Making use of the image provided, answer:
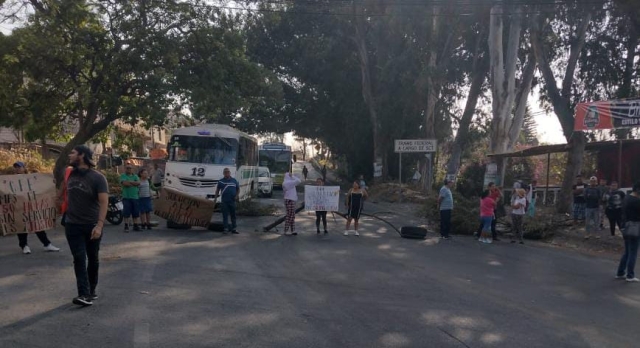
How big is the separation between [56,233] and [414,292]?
983 cm

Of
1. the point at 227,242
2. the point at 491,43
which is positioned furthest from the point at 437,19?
the point at 227,242

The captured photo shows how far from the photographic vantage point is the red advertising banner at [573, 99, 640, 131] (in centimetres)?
1777

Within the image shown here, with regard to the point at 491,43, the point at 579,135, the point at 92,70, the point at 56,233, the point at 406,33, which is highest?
the point at 406,33

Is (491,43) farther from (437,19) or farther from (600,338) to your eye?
(600,338)

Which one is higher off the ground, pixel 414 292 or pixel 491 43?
pixel 491 43

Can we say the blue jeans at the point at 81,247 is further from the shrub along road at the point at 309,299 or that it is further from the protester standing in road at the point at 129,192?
the protester standing in road at the point at 129,192

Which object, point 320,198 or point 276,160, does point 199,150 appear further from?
point 276,160

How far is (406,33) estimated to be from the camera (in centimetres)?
3316

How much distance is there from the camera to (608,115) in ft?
60.6

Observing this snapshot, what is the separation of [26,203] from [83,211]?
561 cm

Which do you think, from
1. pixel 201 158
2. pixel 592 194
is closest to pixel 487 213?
pixel 592 194

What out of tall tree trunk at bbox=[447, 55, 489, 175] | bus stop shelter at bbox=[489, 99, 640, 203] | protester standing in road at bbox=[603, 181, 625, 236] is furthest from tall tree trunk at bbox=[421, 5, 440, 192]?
protester standing in road at bbox=[603, 181, 625, 236]

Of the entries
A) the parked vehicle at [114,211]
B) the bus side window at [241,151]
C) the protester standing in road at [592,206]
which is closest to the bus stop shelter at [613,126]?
the protester standing in road at [592,206]

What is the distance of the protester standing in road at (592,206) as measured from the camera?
1655 cm
